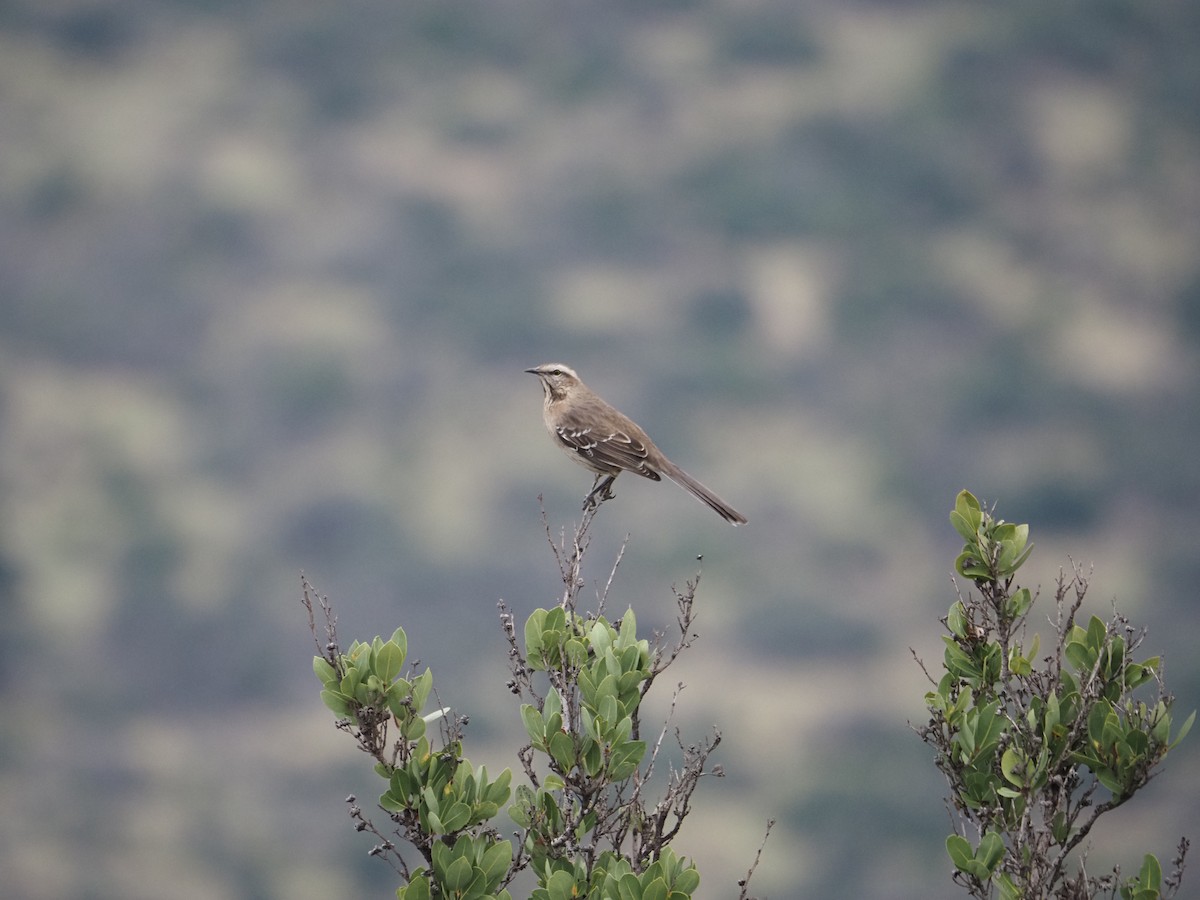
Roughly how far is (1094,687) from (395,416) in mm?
145419

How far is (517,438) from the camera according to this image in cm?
13175

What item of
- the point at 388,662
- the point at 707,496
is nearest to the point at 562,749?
the point at 388,662

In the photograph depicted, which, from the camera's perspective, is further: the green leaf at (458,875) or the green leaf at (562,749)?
the green leaf at (562,749)

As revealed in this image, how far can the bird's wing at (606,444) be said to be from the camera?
11.6 m

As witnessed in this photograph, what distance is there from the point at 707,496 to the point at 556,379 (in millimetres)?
2249

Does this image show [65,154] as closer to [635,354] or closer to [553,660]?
[635,354]

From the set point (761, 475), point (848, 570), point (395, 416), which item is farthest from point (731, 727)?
point (395, 416)

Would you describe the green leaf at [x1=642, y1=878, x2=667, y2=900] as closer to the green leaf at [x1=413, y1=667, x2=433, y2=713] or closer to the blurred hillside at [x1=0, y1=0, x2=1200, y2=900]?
the green leaf at [x1=413, y1=667, x2=433, y2=713]

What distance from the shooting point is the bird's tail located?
10.5 meters

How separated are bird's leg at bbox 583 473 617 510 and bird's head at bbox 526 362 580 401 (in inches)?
66.3

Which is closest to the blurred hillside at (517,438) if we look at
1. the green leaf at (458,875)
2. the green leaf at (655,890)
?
the green leaf at (655,890)

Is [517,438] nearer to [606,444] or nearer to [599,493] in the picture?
[606,444]

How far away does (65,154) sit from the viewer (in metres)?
190

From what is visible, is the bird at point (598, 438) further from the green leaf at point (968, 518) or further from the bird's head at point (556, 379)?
the green leaf at point (968, 518)
